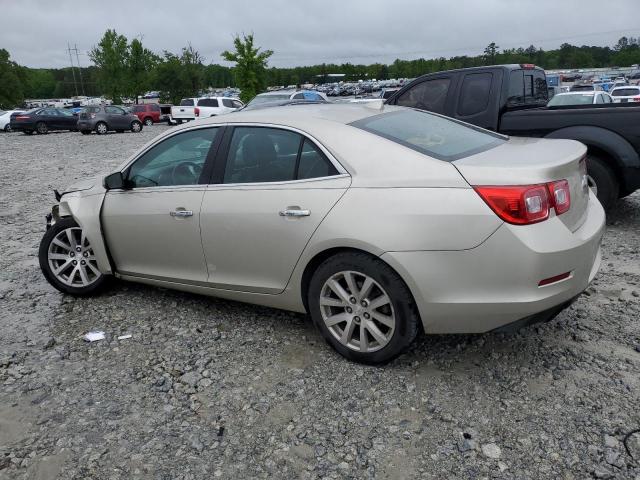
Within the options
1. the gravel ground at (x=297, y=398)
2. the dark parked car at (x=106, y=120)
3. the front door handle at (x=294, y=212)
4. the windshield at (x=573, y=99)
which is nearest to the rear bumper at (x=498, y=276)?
the gravel ground at (x=297, y=398)

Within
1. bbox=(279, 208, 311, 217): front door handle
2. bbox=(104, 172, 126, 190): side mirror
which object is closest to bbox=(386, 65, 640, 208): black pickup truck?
bbox=(279, 208, 311, 217): front door handle

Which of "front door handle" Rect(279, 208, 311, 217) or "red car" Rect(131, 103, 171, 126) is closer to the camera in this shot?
"front door handle" Rect(279, 208, 311, 217)

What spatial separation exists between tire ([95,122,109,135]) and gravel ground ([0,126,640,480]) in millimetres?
25995

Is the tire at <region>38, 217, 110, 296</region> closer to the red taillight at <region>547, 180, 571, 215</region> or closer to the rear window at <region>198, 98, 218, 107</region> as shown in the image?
the red taillight at <region>547, 180, 571, 215</region>

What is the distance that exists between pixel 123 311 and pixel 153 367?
3.61 feet

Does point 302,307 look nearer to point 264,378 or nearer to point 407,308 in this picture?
point 264,378

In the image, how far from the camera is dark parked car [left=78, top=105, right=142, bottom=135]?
2809 cm

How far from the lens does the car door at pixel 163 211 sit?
4.05 metres

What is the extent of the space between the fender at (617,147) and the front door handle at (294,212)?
4.02 metres

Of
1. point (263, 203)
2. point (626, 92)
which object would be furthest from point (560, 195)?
point (626, 92)

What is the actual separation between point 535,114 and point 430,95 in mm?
1919

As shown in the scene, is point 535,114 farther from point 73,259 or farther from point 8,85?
point 8,85

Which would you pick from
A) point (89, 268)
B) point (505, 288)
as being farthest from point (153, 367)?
point (505, 288)

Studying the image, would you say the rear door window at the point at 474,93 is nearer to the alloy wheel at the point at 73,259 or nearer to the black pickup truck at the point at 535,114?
the black pickup truck at the point at 535,114
